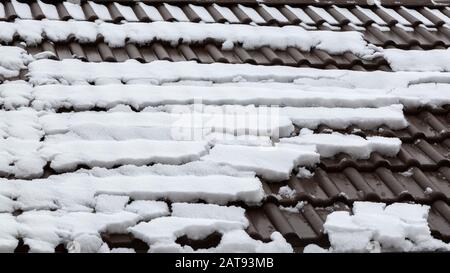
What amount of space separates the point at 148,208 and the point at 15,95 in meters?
1.15

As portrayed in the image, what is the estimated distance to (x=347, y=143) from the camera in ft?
10.8

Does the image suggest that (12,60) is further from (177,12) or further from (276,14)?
(276,14)

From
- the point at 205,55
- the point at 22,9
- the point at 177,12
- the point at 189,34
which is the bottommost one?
the point at 205,55

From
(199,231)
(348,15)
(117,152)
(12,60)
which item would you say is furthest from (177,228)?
(348,15)

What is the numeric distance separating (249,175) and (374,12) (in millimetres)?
2492

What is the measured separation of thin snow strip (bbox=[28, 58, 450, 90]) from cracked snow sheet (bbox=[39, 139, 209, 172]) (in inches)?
24.4

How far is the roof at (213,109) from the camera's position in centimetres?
271

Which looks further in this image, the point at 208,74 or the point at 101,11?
the point at 101,11

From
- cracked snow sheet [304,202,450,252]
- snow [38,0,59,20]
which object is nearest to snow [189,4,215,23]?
snow [38,0,59,20]

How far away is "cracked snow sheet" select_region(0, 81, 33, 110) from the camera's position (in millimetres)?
3236

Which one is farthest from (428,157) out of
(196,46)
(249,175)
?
(196,46)
